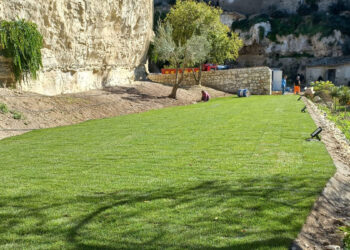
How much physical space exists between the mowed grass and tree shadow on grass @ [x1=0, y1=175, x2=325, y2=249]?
0.01m

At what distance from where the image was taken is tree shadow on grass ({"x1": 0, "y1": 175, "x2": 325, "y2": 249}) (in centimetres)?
377

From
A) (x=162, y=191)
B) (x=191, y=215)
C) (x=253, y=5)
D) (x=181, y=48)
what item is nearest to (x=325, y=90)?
(x=181, y=48)

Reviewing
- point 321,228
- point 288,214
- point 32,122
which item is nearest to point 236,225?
point 288,214

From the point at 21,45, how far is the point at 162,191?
13.4 m

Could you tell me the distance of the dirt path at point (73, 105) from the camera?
13.7 m

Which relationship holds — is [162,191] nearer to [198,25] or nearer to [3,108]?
[3,108]

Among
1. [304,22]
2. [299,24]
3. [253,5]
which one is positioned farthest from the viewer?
[253,5]

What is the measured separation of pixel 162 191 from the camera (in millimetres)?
5309

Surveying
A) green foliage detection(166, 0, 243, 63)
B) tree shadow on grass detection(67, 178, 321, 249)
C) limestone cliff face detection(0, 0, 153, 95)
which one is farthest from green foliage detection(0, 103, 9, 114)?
green foliage detection(166, 0, 243, 63)

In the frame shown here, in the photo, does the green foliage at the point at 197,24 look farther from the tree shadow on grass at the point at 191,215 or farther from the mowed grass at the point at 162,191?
the tree shadow on grass at the point at 191,215

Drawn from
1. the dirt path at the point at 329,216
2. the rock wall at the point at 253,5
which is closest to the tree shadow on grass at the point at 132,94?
the dirt path at the point at 329,216

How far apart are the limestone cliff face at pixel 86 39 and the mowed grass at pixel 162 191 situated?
35.2 ft

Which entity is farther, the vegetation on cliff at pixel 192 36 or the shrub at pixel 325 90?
the vegetation on cliff at pixel 192 36

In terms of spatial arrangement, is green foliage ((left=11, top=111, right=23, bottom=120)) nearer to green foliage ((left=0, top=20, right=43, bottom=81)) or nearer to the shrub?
green foliage ((left=0, top=20, right=43, bottom=81))
